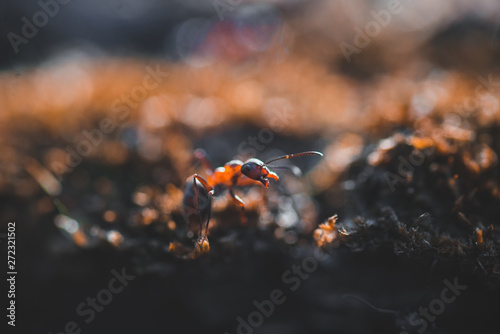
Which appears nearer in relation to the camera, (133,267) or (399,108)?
(133,267)

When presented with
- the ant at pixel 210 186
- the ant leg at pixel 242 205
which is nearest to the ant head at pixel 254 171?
the ant at pixel 210 186

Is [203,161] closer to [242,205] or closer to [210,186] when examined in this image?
[210,186]

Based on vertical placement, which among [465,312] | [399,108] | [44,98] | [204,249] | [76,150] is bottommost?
[465,312]

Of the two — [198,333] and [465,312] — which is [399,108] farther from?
[198,333]

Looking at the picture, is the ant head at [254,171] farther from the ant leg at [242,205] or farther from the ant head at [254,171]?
the ant leg at [242,205]

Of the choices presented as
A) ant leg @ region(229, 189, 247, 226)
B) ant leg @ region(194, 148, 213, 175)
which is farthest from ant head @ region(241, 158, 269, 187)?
ant leg @ region(194, 148, 213, 175)

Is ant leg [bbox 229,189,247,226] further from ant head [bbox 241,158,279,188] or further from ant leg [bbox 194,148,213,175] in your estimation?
ant leg [bbox 194,148,213,175]

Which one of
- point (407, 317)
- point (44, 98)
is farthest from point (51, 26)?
point (407, 317)

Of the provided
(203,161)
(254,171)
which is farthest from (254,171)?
(203,161)
